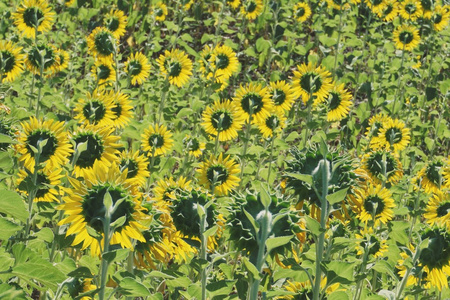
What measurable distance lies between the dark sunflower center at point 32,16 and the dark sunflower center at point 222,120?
1438 millimetres

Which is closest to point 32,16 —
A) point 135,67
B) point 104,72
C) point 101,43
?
point 101,43

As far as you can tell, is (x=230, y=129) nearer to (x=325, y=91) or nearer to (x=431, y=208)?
(x=325, y=91)

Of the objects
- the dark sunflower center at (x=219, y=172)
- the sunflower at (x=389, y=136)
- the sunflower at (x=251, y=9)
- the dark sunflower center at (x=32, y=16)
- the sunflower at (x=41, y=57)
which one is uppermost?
the dark sunflower center at (x=32, y=16)

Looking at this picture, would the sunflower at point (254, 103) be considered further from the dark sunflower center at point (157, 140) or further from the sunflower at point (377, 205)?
the sunflower at point (377, 205)

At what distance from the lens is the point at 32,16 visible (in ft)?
13.5

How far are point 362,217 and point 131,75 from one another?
2035mm

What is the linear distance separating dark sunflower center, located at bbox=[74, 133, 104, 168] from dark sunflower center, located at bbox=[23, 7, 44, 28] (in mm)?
2120

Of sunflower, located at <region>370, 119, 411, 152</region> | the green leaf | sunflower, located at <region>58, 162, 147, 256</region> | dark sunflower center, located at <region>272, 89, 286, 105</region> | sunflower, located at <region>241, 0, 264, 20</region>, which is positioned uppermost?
the green leaf

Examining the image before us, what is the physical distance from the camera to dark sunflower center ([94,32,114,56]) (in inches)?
159

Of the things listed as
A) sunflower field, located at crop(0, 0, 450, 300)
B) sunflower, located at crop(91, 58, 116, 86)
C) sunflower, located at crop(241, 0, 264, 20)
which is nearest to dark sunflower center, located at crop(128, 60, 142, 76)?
sunflower field, located at crop(0, 0, 450, 300)

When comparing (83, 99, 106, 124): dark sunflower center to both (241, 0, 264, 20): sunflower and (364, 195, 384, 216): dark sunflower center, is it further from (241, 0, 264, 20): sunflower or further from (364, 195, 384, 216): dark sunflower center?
(241, 0, 264, 20): sunflower

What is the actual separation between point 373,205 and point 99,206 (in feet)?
5.80

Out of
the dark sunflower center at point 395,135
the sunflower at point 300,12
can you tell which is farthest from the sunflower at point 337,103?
the sunflower at point 300,12

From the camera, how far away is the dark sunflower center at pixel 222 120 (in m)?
3.41
